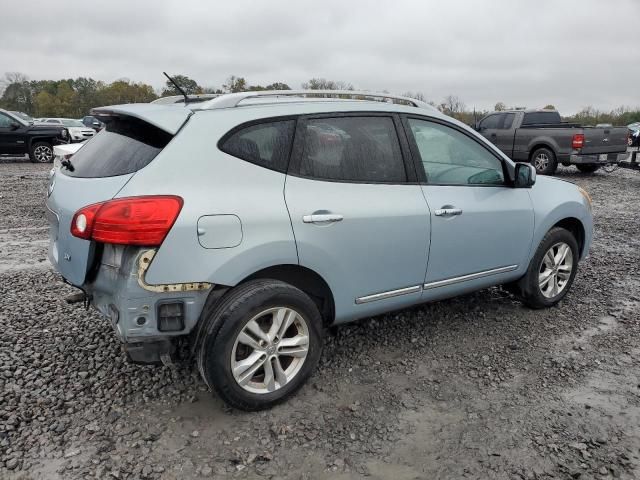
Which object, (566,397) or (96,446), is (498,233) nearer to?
(566,397)

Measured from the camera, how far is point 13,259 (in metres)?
5.64

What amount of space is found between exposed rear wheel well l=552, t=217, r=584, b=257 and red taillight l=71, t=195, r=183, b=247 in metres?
3.41

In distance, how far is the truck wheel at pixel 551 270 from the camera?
4.25 meters

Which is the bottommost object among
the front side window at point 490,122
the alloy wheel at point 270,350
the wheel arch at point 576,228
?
the alloy wheel at point 270,350

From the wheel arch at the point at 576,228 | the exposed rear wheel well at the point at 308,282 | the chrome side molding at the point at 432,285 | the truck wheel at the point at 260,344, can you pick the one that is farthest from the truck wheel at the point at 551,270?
the truck wheel at the point at 260,344

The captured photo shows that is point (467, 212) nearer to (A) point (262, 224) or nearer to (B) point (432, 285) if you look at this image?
(B) point (432, 285)

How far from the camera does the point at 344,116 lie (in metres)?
3.27

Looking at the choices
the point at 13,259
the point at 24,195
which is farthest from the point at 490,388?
the point at 24,195

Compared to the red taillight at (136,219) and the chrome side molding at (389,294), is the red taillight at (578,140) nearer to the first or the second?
the chrome side molding at (389,294)

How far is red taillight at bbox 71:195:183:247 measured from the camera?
247 cm

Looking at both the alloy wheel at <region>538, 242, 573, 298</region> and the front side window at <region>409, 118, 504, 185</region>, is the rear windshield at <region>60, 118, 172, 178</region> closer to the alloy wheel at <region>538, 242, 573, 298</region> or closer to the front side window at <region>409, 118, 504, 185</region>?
the front side window at <region>409, 118, 504, 185</region>

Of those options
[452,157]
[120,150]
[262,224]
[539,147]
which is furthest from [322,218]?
[539,147]

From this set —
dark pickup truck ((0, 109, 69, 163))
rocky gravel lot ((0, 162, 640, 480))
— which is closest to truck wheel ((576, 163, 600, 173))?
rocky gravel lot ((0, 162, 640, 480))

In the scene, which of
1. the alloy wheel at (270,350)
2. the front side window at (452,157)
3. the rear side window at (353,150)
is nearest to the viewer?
the alloy wheel at (270,350)
